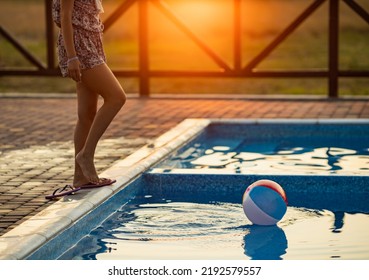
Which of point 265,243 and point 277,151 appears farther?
point 277,151

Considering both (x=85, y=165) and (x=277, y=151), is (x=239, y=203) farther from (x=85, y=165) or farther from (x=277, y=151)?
(x=277, y=151)

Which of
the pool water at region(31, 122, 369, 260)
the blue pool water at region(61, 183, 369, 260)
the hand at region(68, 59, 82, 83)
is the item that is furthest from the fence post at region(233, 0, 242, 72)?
the hand at region(68, 59, 82, 83)

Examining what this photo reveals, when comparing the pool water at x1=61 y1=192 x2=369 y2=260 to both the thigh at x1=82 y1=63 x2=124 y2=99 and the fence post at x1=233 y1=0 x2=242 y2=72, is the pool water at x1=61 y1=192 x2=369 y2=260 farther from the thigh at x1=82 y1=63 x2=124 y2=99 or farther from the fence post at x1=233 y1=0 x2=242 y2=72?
the fence post at x1=233 y1=0 x2=242 y2=72

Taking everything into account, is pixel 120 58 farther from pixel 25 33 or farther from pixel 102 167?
pixel 102 167

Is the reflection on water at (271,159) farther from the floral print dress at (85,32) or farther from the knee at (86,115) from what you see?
the floral print dress at (85,32)

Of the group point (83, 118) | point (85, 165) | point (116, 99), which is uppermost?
point (116, 99)

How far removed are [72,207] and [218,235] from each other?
91 centimetres

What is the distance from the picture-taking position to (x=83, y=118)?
6836 mm

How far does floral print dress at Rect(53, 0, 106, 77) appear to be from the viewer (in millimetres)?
6508

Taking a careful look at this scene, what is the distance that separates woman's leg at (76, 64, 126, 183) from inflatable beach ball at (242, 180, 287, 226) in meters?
1.05

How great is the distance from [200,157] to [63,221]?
135 inches

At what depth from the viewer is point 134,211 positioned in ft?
23.0

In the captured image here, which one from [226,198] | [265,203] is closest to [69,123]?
[226,198]

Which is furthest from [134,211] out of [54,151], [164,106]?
[164,106]
